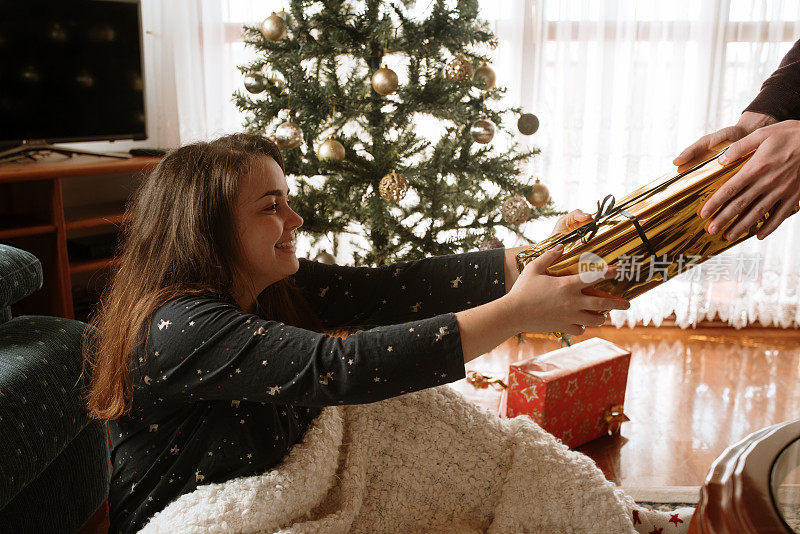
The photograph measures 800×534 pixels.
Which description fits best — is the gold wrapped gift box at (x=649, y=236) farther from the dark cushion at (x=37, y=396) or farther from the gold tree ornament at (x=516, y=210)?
the gold tree ornament at (x=516, y=210)

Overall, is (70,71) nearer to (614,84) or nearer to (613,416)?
(614,84)

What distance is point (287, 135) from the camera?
7.04ft

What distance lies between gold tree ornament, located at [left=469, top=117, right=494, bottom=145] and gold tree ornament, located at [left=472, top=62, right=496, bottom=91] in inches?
4.8

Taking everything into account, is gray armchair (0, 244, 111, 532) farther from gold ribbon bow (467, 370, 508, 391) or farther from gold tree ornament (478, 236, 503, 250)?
gold ribbon bow (467, 370, 508, 391)

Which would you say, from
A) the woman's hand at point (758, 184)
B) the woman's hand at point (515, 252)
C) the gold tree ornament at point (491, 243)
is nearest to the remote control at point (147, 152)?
the gold tree ornament at point (491, 243)

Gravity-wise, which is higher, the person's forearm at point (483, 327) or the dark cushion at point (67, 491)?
the person's forearm at point (483, 327)

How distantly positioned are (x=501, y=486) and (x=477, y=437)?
0.10 m

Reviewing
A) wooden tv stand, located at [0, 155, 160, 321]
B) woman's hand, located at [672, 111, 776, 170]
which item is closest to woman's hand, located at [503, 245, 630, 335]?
woman's hand, located at [672, 111, 776, 170]

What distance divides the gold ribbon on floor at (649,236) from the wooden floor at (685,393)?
1145 millimetres

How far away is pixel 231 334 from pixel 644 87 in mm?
2499

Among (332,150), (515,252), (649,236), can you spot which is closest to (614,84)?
(332,150)

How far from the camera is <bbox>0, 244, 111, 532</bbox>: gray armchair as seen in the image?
112 centimetres

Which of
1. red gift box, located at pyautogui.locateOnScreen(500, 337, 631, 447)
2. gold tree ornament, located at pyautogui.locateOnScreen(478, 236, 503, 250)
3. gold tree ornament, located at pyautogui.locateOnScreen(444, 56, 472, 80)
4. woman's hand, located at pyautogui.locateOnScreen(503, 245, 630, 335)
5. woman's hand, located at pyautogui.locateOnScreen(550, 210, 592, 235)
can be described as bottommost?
red gift box, located at pyautogui.locateOnScreen(500, 337, 631, 447)

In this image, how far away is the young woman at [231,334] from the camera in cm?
99
